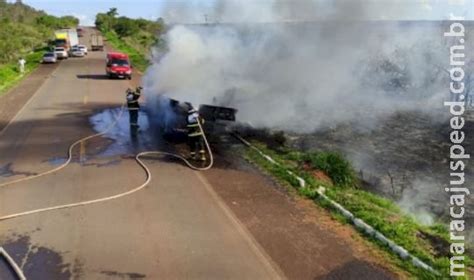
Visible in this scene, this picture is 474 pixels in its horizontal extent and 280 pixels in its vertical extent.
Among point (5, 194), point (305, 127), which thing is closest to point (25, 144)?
point (5, 194)

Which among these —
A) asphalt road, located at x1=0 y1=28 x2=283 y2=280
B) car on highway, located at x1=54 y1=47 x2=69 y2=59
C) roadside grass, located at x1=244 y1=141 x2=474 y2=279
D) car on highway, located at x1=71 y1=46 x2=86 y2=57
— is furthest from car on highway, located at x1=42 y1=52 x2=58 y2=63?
roadside grass, located at x1=244 y1=141 x2=474 y2=279

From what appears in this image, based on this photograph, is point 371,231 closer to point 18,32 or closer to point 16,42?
point 16,42

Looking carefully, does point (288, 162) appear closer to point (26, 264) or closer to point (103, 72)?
point (26, 264)

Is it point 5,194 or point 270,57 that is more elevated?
point 270,57

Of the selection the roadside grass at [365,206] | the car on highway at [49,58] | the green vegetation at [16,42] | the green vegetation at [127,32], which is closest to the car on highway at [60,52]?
the green vegetation at [16,42]

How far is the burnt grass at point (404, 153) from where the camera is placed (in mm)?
12648

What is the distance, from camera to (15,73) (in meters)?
39.5

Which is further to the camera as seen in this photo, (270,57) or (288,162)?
(270,57)

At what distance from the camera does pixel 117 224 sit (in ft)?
30.0

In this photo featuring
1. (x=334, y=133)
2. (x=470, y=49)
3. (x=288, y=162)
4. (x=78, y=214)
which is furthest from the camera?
(x=470, y=49)

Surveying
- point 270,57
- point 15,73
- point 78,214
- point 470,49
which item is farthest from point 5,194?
point 15,73

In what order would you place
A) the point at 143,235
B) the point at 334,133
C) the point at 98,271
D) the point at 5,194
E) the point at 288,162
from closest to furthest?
the point at 98,271
the point at 143,235
the point at 5,194
the point at 288,162
the point at 334,133

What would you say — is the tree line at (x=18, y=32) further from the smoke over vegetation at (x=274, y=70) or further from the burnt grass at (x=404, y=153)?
the burnt grass at (x=404, y=153)

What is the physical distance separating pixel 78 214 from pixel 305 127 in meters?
11.4
